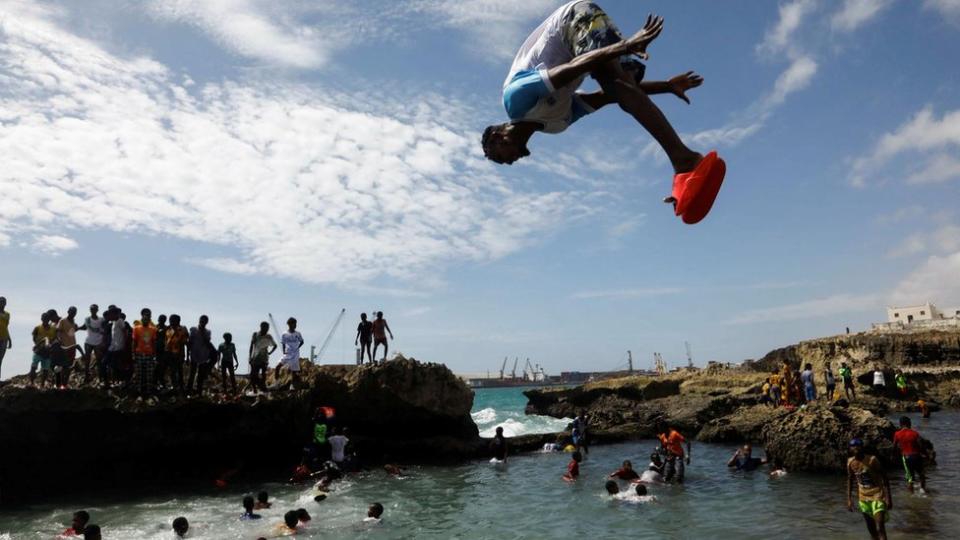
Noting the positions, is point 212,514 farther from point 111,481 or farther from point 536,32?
point 536,32

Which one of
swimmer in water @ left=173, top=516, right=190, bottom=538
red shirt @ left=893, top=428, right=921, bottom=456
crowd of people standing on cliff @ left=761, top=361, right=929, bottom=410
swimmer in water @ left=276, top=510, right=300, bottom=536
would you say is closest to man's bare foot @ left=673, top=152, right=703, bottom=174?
swimmer in water @ left=276, top=510, right=300, bottom=536

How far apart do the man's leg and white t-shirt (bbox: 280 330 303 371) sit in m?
16.9

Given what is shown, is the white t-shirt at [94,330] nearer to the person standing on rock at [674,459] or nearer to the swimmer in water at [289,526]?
the swimmer in water at [289,526]

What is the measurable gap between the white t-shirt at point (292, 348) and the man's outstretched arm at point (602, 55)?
16.8 meters

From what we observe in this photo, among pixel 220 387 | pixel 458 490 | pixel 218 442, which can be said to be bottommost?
pixel 458 490

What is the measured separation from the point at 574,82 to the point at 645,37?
319mm

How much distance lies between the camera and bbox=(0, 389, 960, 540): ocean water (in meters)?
12.7

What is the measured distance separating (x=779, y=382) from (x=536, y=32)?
28.8 m

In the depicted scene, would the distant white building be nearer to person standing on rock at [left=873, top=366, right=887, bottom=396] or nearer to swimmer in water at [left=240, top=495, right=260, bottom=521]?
person standing on rock at [left=873, top=366, right=887, bottom=396]

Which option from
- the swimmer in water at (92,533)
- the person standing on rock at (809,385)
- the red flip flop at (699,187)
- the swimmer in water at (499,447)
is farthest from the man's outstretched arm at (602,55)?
the person standing on rock at (809,385)

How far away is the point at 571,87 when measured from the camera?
2.54 metres

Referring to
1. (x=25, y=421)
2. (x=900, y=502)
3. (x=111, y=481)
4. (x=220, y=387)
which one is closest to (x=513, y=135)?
(x=900, y=502)

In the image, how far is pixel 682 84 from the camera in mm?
3205

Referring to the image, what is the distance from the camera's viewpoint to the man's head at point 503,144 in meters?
2.74
